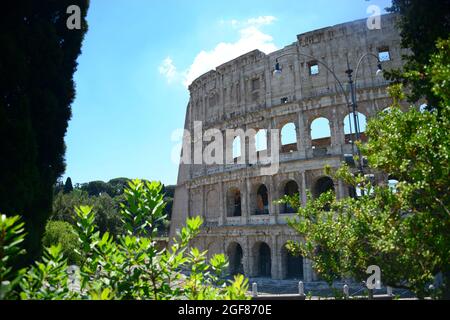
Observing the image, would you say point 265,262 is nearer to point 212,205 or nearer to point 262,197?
point 262,197

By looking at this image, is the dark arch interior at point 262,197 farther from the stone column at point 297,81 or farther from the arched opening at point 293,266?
the stone column at point 297,81

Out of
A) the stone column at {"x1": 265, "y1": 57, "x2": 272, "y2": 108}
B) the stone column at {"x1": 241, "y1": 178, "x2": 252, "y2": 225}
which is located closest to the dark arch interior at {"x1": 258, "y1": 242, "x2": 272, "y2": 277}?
the stone column at {"x1": 241, "y1": 178, "x2": 252, "y2": 225}

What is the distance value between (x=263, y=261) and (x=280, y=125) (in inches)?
416

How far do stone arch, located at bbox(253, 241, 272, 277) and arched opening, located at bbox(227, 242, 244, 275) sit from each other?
75.2 inches

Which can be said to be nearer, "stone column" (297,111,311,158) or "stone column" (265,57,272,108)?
"stone column" (297,111,311,158)

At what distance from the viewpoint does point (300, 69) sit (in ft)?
80.2

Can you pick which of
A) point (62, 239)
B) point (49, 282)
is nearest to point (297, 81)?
point (62, 239)

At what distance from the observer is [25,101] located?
1105cm

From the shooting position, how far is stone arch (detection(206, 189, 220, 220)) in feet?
93.0

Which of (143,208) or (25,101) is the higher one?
(25,101)

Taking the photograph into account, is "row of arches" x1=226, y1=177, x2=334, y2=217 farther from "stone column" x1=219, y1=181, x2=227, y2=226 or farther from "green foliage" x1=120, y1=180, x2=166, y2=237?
"green foliage" x1=120, y1=180, x2=166, y2=237

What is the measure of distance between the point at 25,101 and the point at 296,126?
17465 mm

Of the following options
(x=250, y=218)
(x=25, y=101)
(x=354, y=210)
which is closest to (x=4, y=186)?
(x=25, y=101)
